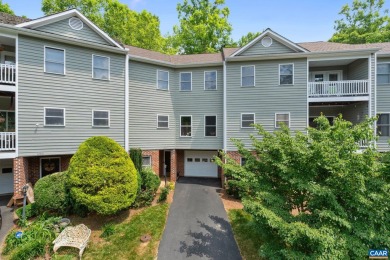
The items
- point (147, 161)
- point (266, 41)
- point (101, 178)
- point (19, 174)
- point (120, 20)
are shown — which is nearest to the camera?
point (101, 178)

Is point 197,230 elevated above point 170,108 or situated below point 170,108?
below

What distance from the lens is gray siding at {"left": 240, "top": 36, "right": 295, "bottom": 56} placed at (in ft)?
44.4

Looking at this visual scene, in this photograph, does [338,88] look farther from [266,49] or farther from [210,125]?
[210,125]

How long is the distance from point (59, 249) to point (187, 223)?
5.23 meters

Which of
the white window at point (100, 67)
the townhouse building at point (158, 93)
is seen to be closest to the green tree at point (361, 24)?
the townhouse building at point (158, 93)

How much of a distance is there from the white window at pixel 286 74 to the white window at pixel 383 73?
19.1ft

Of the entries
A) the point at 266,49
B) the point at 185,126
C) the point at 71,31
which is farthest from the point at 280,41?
the point at 71,31

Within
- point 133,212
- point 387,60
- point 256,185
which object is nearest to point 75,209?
point 133,212

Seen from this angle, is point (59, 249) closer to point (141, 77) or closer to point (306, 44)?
point (141, 77)

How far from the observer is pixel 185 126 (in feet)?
50.3

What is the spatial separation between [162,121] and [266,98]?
7640 mm

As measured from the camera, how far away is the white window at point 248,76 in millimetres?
14084

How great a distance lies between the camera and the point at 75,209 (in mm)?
9531

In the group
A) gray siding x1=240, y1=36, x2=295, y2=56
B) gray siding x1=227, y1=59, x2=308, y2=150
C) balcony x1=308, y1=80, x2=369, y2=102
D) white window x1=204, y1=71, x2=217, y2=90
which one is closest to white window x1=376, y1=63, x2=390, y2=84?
balcony x1=308, y1=80, x2=369, y2=102
